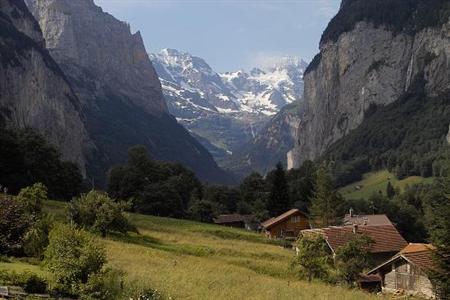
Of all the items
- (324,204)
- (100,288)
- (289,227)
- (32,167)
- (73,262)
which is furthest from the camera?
(289,227)

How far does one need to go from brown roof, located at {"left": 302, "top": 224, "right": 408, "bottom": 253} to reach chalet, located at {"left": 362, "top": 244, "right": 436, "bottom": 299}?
28.8 feet

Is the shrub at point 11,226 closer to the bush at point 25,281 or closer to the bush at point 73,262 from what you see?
the bush at point 73,262

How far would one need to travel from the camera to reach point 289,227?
96625mm

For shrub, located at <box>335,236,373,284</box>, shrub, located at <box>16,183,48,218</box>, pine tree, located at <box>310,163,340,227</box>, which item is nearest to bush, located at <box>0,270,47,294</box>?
shrub, located at <box>16,183,48,218</box>

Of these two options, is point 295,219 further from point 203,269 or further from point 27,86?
point 27,86

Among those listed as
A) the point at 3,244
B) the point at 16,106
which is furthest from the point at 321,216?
the point at 16,106

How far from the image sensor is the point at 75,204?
4934cm

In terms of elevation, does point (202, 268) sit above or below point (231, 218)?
below

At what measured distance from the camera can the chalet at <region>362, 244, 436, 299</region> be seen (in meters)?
53.4

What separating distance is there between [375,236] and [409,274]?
15.6 meters

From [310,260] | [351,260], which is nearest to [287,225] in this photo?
[351,260]

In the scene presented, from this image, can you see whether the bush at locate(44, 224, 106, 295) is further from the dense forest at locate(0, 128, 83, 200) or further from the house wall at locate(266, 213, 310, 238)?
the house wall at locate(266, 213, 310, 238)

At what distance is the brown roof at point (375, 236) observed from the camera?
66688 millimetres

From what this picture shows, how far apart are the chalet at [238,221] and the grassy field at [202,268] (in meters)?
44.8
